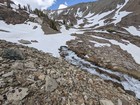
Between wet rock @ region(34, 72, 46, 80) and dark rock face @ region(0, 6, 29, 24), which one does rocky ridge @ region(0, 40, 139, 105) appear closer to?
wet rock @ region(34, 72, 46, 80)

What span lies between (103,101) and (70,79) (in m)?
2.32

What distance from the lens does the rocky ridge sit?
9.67 meters

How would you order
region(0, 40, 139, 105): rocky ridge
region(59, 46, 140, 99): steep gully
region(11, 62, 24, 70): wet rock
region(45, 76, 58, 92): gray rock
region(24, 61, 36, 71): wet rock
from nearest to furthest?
region(0, 40, 139, 105): rocky ridge < region(45, 76, 58, 92): gray rock < region(11, 62, 24, 70): wet rock < region(24, 61, 36, 71): wet rock < region(59, 46, 140, 99): steep gully

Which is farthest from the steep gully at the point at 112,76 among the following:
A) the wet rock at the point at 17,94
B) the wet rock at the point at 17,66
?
the wet rock at the point at 17,94

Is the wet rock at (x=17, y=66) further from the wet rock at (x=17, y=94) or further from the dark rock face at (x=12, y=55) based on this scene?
the wet rock at (x=17, y=94)

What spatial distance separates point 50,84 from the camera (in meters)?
10.8

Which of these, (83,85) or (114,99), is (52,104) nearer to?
(83,85)

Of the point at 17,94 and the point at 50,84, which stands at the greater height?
the point at 17,94

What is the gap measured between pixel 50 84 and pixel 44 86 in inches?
15.1

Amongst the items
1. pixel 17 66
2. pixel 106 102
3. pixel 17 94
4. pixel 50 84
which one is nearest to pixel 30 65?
pixel 17 66

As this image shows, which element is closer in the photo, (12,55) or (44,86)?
(44,86)

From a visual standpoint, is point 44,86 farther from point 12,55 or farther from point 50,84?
point 12,55

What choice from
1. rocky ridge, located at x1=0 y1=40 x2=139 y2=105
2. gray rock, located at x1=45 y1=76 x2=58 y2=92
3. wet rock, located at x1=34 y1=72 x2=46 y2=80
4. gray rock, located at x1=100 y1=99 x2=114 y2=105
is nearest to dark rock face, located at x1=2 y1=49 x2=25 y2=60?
rocky ridge, located at x1=0 y1=40 x2=139 y2=105

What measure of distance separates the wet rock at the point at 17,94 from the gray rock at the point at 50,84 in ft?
3.75
